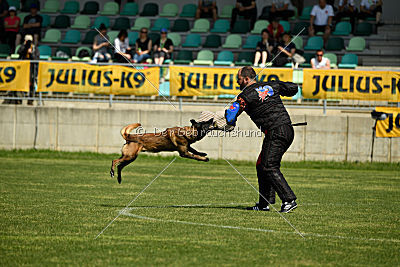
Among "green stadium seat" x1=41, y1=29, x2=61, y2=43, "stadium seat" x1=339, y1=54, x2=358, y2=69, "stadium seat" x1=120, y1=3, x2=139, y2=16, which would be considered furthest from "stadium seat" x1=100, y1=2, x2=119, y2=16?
"stadium seat" x1=339, y1=54, x2=358, y2=69

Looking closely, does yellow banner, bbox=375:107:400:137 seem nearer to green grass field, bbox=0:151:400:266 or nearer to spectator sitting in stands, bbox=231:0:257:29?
green grass field, bbox=0:151:400:266

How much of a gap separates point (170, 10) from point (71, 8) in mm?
3914

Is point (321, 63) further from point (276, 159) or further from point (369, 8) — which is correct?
point (276, 159)

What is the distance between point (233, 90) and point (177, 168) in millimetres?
2823

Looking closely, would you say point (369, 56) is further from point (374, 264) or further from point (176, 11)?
point (374, 264)

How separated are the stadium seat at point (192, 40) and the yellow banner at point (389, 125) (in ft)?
25.5

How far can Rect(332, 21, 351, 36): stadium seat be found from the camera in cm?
2423

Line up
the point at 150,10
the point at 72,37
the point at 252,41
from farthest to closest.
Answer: the point at 150,10 → the point at 72,37 → the point at 252,41

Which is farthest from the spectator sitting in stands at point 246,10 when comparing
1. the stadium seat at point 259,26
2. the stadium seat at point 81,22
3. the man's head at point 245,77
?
the man's head at point 245,77

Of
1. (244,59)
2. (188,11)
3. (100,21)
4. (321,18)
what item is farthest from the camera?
(188,11)

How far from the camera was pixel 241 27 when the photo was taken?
2489cm

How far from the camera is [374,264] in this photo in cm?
631

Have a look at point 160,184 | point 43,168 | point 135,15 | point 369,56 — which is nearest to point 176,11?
point 135,15

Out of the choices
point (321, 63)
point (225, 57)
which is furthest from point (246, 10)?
point (321, 63)
